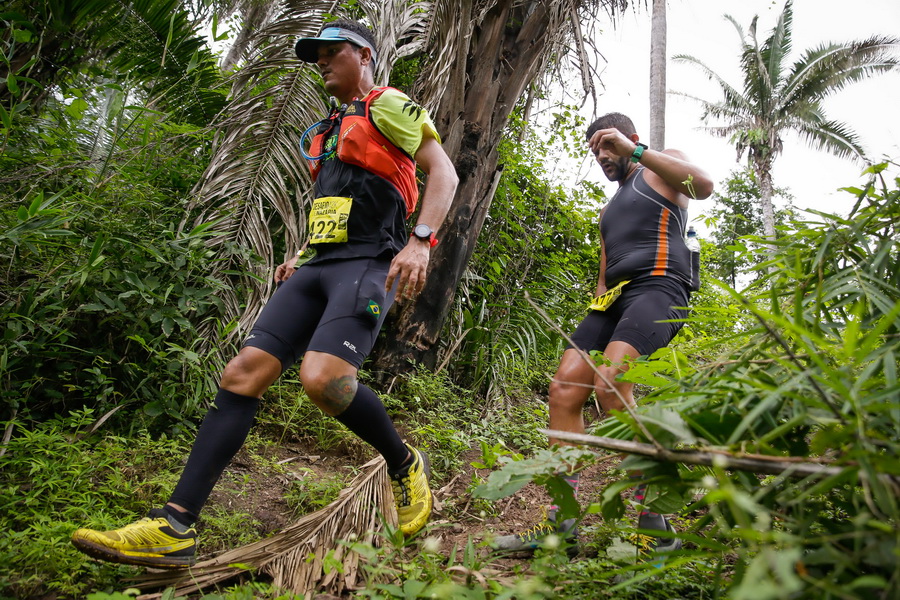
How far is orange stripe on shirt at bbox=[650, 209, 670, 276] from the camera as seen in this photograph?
260 cm

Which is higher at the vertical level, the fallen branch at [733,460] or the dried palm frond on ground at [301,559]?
the fallen branch at [733,460]

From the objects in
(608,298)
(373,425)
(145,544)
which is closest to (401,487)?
(373,425)

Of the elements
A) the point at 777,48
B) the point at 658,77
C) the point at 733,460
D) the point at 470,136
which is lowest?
the point at 733,460

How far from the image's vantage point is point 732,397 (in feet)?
3.20

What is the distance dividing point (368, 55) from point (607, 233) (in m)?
1.53

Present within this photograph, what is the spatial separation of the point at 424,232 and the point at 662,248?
3.95ft

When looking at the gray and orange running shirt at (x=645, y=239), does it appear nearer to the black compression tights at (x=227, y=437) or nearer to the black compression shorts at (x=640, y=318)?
the black compression shorts at (x=640, y=318)

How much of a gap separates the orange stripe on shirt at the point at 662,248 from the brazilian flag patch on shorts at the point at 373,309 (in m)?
1.32

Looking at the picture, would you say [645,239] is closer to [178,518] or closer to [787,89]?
[178,518]

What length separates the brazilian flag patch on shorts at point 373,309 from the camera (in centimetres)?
222

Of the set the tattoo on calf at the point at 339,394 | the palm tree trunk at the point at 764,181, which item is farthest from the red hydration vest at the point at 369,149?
the palm tree trunk at the point at 764,181

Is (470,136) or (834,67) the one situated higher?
(834,67)

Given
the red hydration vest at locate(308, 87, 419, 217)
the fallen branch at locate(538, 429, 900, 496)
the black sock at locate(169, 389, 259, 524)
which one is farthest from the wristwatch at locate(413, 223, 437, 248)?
the fallen branch at locate(538, 429, 900, 496)

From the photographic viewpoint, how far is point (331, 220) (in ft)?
7.81
